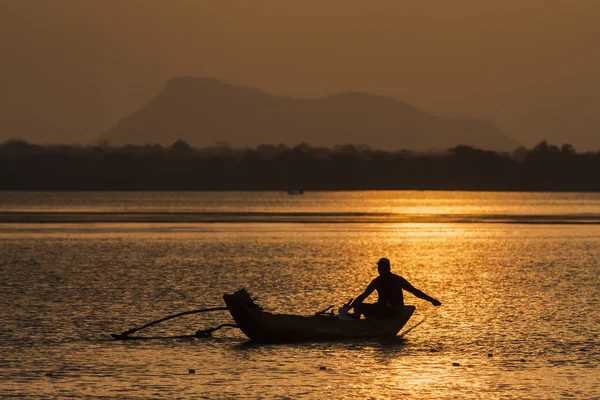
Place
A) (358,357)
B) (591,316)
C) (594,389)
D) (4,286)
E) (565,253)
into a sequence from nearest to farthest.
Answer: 1. (594,389)
2. (358,357)
3. (591,316)
4. (4,286)
5. (565,253)

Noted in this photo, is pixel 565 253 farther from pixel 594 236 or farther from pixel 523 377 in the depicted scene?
pixel 523 377

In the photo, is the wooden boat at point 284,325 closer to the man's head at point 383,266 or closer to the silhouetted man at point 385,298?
the silhouetted man at point 385,298

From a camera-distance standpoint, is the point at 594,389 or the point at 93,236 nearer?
the point at 594,389

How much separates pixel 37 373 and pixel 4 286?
26.6m

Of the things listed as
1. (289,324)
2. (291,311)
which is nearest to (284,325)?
(289,324)

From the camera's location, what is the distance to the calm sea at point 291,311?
87.5ft

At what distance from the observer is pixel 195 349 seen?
32406 mm

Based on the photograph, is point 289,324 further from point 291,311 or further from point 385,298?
point 291,311

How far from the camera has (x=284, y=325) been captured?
1288 inches

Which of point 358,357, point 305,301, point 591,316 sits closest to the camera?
point 358,357

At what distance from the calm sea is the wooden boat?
45cm

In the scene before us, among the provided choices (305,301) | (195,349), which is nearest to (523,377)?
(195,349)

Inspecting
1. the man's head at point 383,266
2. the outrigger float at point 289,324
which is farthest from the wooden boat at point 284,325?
the man's head at point 383,266

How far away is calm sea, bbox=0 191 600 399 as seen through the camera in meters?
26.7
